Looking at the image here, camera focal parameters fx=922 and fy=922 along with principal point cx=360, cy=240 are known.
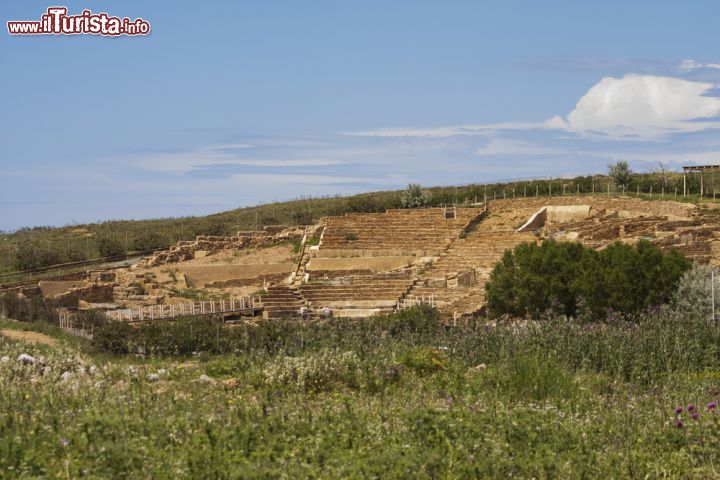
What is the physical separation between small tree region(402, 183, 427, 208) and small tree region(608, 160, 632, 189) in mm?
11342

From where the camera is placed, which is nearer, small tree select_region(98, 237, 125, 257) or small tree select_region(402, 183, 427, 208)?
small tree select_region(98, 237, 125, 257)

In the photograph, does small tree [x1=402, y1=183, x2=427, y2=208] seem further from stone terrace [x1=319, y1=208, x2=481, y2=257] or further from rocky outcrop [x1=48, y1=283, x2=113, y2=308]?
rocky outcrop [x1=48, y1=283, x2=113, y2=308]

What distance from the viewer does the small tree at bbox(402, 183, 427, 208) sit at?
5653cm

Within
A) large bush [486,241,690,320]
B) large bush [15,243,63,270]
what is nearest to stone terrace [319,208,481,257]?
large bush [15,243,63,270]

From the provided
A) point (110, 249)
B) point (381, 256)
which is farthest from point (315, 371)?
point (110, 249)

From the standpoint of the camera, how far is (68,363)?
462 inches

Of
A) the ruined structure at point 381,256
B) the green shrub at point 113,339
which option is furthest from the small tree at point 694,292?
the green shrub at point 113,339

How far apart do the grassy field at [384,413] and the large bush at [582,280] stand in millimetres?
9875

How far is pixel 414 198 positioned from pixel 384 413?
4758 centimetres

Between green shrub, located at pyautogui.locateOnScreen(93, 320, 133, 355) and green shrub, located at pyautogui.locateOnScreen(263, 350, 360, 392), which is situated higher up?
green shrub, located at pyautogui.locateOnScreen(263, 350, 360, 392)

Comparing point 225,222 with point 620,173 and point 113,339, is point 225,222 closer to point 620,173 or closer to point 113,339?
point 620,173

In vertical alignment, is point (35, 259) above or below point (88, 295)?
above

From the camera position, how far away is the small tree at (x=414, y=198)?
56.5 metres

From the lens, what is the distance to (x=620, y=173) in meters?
53.1
